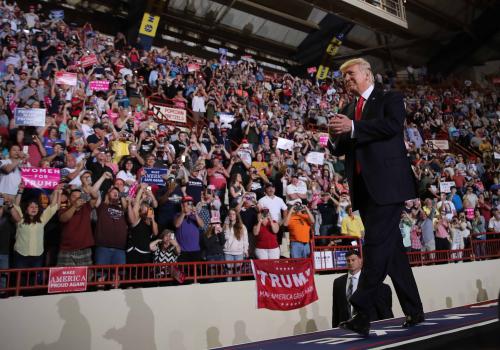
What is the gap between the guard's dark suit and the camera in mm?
2611

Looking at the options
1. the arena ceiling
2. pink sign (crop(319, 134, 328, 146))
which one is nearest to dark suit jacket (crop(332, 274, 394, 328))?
pink sign (crop(319, 134, 328, 146))

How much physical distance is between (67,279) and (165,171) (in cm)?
246

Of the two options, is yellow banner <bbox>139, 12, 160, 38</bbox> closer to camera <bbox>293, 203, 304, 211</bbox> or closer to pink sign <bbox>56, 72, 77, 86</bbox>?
pink sign <bbox>56, 72, 77, 86</bbox>

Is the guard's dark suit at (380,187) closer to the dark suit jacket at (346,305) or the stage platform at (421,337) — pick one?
the stage platform at (421,337)

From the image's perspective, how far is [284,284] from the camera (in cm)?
755

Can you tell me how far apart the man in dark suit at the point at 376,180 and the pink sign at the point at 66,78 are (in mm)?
7406

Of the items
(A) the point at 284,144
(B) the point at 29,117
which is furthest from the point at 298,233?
(B) the point at 29,117

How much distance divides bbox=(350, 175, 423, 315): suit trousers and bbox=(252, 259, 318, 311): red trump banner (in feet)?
14.8

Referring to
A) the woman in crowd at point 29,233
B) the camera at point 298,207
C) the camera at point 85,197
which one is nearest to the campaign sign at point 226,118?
the camera at point 298,207

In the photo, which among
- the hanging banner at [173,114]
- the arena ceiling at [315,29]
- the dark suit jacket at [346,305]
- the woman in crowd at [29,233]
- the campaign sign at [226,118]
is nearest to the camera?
the dark suit jacket at [346,305]

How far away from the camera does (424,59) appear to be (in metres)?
27.5

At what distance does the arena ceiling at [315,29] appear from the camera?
1747cm

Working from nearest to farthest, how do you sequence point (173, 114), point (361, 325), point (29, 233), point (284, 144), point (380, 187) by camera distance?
1. point (361, 325)
2. point (380, 187)
3. point (29, 233)
4. point (284, 144)
5. point (173, 114)

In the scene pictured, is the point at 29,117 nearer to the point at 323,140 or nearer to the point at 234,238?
the point at 234,238
